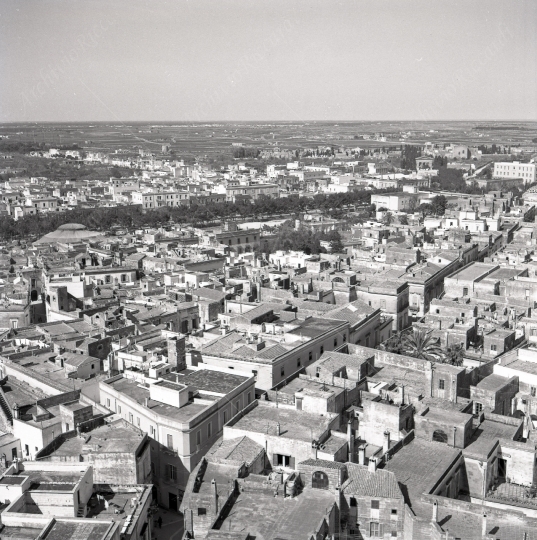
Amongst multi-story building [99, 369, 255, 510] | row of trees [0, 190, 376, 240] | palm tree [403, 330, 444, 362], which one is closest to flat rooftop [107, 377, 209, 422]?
multi-story building [99, 369, 255, 510]

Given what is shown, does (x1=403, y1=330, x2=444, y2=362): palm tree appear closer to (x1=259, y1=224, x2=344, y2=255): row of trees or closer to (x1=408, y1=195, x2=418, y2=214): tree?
(x1=259, y1=224, x2=344, y2=255): row of trees

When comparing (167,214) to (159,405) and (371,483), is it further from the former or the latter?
(371,483)

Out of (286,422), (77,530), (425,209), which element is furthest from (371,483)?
(425,209)

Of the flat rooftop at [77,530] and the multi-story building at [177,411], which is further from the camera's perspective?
the multi-story building at [177,411]

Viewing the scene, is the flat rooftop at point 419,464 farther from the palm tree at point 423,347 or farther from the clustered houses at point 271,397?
the palm tree at point 423,347

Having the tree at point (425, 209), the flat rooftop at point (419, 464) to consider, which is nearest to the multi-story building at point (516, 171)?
the tree at point (425, 209)

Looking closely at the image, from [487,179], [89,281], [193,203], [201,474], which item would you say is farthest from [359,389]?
[487,179]

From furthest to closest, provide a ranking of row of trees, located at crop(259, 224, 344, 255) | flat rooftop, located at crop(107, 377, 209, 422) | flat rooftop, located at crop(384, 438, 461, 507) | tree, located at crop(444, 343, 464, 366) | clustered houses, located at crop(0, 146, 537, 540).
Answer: row of trees, located at crop(259, 224, 344, 255)
tree, located at crop(444, 343, 464, 366)
flat rooftop, located at crop(107, 377, 209, 422)
flat rooftop, located at crop(384, 438, 461, 507)
clustered houses, located at crop(0, 146, 537, 540)
